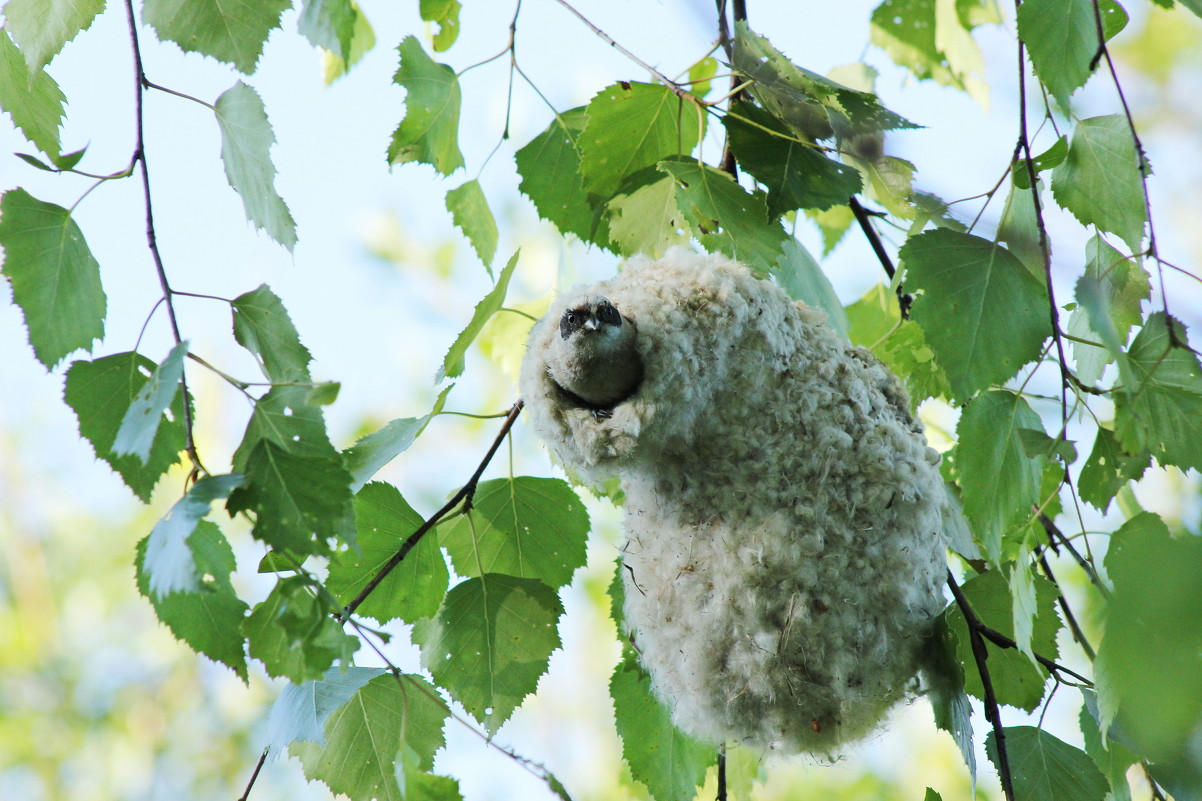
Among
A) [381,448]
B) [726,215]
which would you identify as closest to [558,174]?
[726,215]

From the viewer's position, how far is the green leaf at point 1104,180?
0.77 meters

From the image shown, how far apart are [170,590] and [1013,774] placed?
2.26 ft

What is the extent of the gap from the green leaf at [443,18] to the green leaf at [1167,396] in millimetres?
848

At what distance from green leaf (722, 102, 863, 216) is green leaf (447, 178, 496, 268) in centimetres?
36

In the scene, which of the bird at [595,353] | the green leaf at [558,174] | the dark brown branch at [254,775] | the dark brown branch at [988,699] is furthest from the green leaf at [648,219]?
the dark brown branch at [254,775]

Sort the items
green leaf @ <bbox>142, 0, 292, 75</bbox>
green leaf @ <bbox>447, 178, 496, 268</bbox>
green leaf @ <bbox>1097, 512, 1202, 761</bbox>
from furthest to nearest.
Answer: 1. green leaf @ <bbox>447, 178, 496, 268</bbox>
2. green leaf @ <bbox>142, 0, 292, 75</bbox>
3. green leaf @ <bbox>1097, 512, 1202, 761</bbox>

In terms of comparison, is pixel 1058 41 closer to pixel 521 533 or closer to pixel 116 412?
pixel 521 533

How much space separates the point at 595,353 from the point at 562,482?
29 centimetres

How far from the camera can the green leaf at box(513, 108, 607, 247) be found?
1071 mm

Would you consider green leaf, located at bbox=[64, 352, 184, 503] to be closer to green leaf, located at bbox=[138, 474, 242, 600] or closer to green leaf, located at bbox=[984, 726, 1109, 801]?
green leaf, located at bbox=[138, 474, 242, 600]

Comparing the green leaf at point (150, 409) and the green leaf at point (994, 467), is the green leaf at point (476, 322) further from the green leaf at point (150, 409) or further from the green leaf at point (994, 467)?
the green leaf at point (994, 467)

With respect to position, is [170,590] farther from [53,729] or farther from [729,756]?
[53,729]

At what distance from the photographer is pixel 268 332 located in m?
0.79

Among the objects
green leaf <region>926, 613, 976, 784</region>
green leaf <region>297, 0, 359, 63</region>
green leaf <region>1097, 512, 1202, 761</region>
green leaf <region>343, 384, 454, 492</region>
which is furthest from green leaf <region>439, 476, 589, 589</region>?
green leaf <region>1097, 512, 1202, 761</region>
